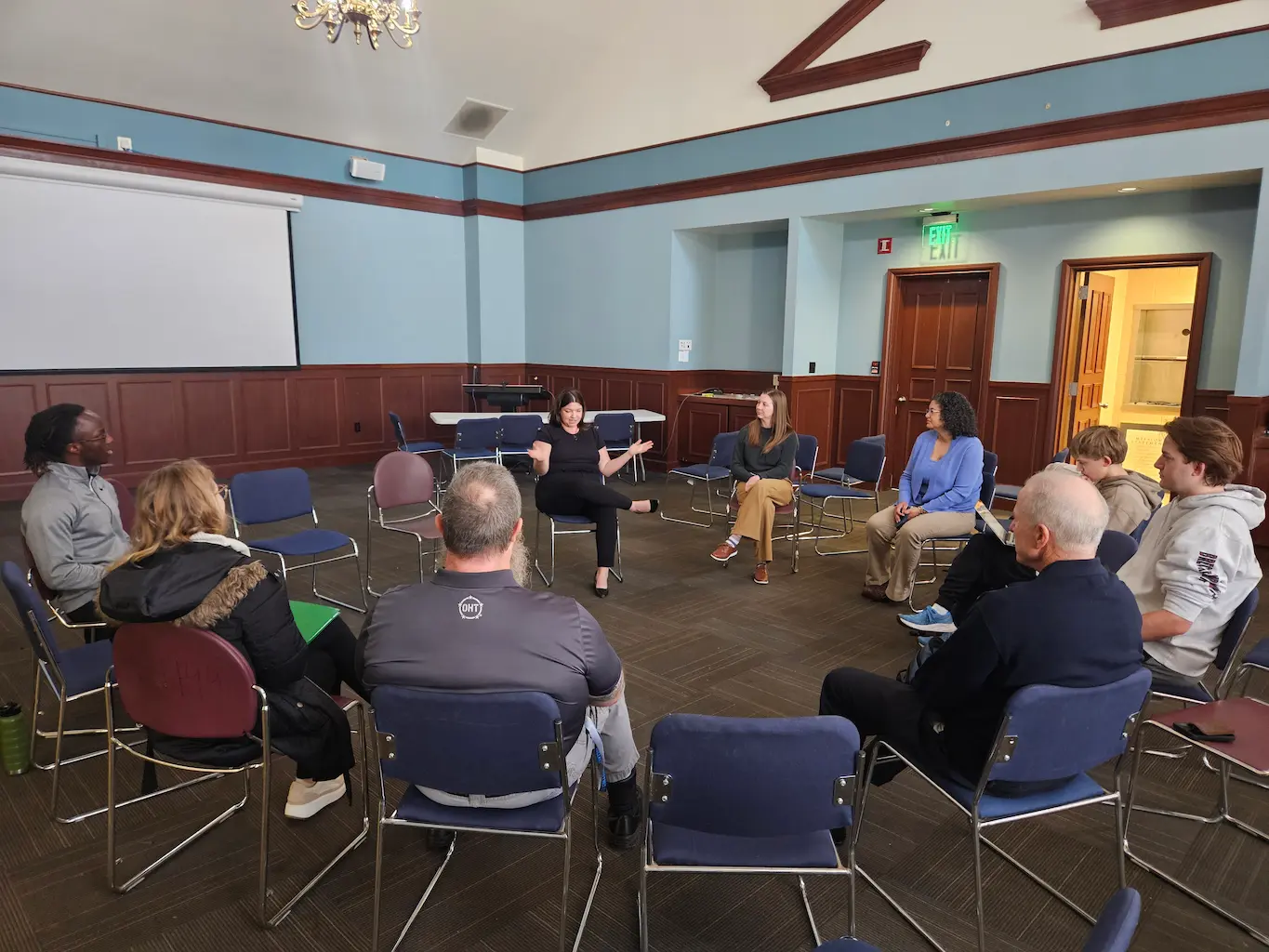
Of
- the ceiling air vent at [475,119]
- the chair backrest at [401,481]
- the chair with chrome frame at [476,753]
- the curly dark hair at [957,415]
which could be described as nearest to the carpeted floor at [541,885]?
the chair with chrome frame at [476,753]

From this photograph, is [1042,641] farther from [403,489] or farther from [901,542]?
[403,489]

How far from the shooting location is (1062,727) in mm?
1836

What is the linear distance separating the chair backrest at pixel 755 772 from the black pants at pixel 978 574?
122cm

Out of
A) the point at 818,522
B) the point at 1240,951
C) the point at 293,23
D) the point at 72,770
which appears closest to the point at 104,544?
the point at 72,770

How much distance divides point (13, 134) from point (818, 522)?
7864 millimetres

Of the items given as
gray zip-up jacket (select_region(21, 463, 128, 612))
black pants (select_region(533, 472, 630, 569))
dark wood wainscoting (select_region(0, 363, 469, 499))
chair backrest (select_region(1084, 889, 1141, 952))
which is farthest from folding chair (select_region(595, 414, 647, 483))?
chair backrest (select_region(1084, 889, 1141, 952))

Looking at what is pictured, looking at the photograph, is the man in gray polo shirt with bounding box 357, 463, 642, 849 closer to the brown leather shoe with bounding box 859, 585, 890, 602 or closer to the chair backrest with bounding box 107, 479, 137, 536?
the chair backrest with bounding box 107, 479, 137, 536

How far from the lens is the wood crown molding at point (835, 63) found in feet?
22.4

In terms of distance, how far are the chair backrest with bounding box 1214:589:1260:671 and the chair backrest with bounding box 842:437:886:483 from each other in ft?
10.8

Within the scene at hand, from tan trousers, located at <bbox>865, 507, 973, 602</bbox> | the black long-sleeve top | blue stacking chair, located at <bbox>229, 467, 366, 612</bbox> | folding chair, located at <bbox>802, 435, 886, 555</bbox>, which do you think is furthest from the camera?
folding chair, located at <bbox>802, 435, 886, 555</bbox>

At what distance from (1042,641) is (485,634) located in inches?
50.8

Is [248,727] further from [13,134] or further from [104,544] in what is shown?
[13,134]

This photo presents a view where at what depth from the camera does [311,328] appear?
9133 mm

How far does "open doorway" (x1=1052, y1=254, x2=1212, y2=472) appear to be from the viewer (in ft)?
22.6
